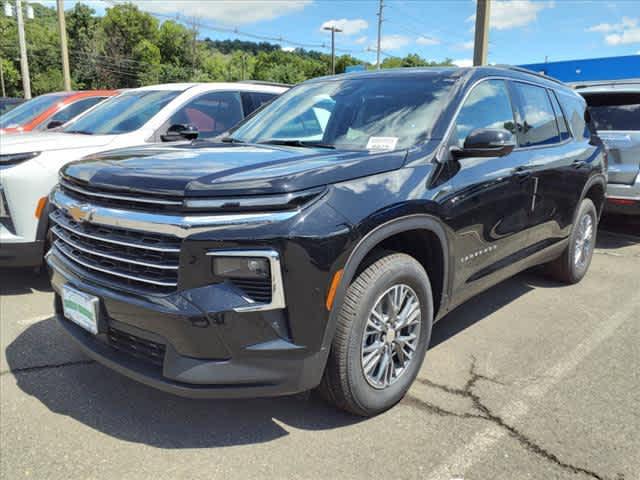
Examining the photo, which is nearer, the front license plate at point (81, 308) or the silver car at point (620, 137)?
the front license plate at point (81, 308)

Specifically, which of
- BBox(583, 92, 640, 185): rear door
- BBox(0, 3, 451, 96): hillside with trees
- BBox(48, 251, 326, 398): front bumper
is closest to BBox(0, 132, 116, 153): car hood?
BBox(48, 251, 326, 398): front bumper

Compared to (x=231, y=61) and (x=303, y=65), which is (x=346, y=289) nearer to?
(x=303, y=65)

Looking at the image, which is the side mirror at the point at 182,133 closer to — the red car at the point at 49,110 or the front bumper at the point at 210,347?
the front bumper at the point at 210,347

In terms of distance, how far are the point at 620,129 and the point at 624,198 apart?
94cm

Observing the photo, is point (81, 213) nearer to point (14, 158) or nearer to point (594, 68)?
point (14, 158)

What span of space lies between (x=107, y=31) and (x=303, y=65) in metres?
28.1

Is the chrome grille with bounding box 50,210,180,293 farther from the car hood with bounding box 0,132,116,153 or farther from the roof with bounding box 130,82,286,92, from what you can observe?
the roof with bounding box 130,82,286,92

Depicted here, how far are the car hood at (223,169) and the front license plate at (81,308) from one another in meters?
0.54

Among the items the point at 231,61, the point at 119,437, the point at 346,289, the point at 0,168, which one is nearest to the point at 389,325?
the point at 346,289

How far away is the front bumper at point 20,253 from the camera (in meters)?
4.36

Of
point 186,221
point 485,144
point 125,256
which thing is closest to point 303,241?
point 186,221

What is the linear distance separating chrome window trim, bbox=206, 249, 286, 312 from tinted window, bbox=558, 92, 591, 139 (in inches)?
141

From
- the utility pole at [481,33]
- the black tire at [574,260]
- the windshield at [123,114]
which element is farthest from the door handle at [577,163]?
the utility pole at [481,33]

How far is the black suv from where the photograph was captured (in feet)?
7.34
